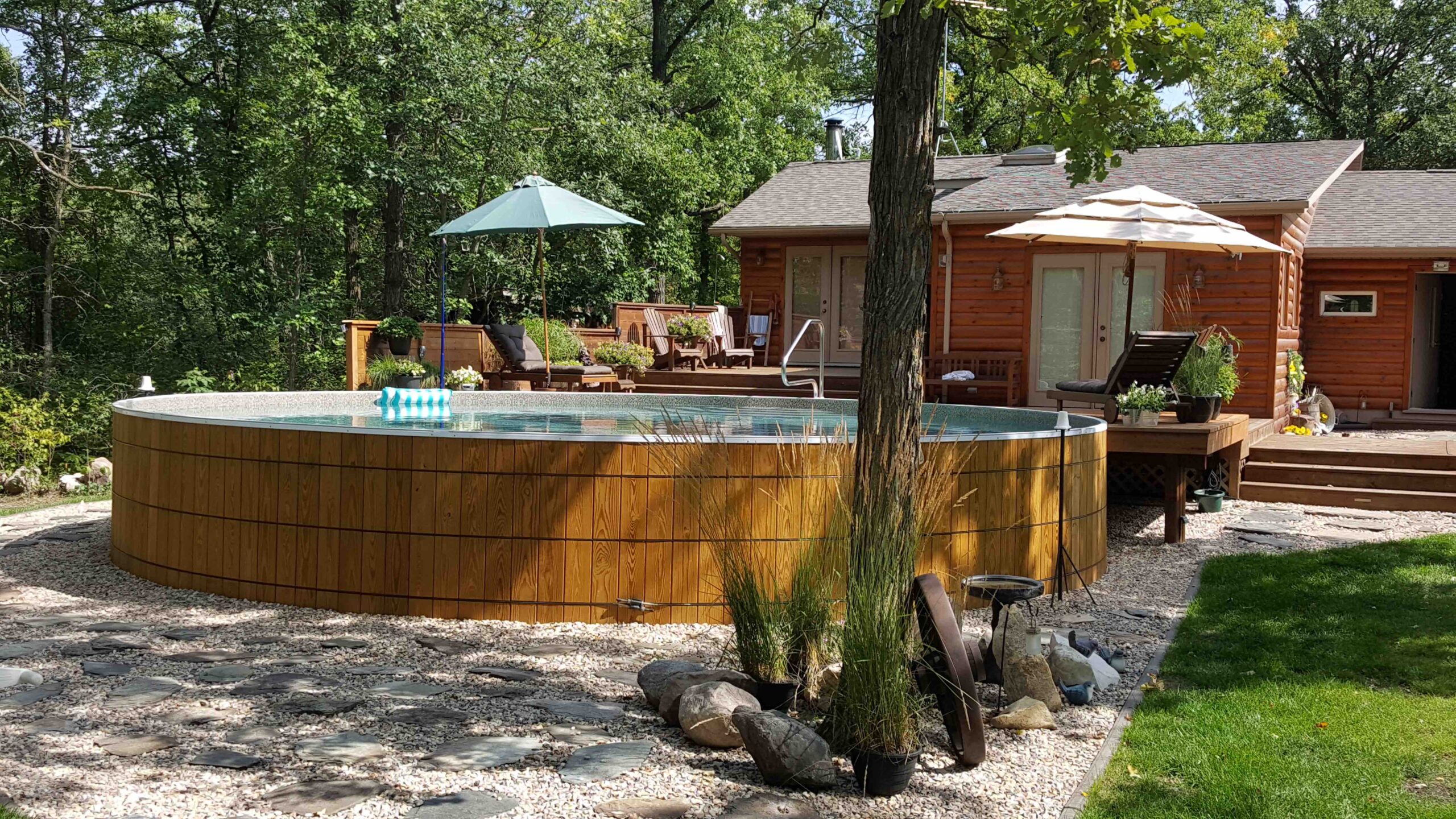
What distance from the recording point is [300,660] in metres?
4.84

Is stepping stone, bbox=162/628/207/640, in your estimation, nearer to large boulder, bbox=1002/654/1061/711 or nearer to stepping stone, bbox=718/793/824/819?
stepping stone, bbox=718/793/824/819

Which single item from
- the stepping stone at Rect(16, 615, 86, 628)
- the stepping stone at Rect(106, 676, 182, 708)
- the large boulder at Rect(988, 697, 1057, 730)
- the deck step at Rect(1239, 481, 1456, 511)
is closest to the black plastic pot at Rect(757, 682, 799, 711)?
the large boulder at Rect(988, 697, 1057, 730)

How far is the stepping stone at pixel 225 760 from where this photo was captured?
11.6 ft

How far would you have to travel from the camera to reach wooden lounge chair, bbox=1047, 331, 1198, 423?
29.8ft

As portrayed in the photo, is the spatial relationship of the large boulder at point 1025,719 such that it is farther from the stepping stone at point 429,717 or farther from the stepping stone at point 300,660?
the stepping stone at point 300,660

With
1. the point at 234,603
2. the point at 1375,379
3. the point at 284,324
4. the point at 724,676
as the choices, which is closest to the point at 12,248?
the point at 284,324

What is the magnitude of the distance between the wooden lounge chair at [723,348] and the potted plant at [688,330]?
0.85 feet

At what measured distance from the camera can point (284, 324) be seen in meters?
16.2

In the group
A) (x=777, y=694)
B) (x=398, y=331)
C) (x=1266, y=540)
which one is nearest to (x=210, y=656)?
(x=777, y=694)

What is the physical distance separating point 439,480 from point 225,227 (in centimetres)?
1277

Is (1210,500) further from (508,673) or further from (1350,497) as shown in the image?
(508,673)

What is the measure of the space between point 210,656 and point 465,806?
2.13 metres

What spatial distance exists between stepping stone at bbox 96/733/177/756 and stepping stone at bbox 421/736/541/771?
875 millimetres

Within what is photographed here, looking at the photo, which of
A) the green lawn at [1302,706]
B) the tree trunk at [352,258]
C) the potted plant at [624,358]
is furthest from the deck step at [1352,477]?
the tree trunk at [352,258]
